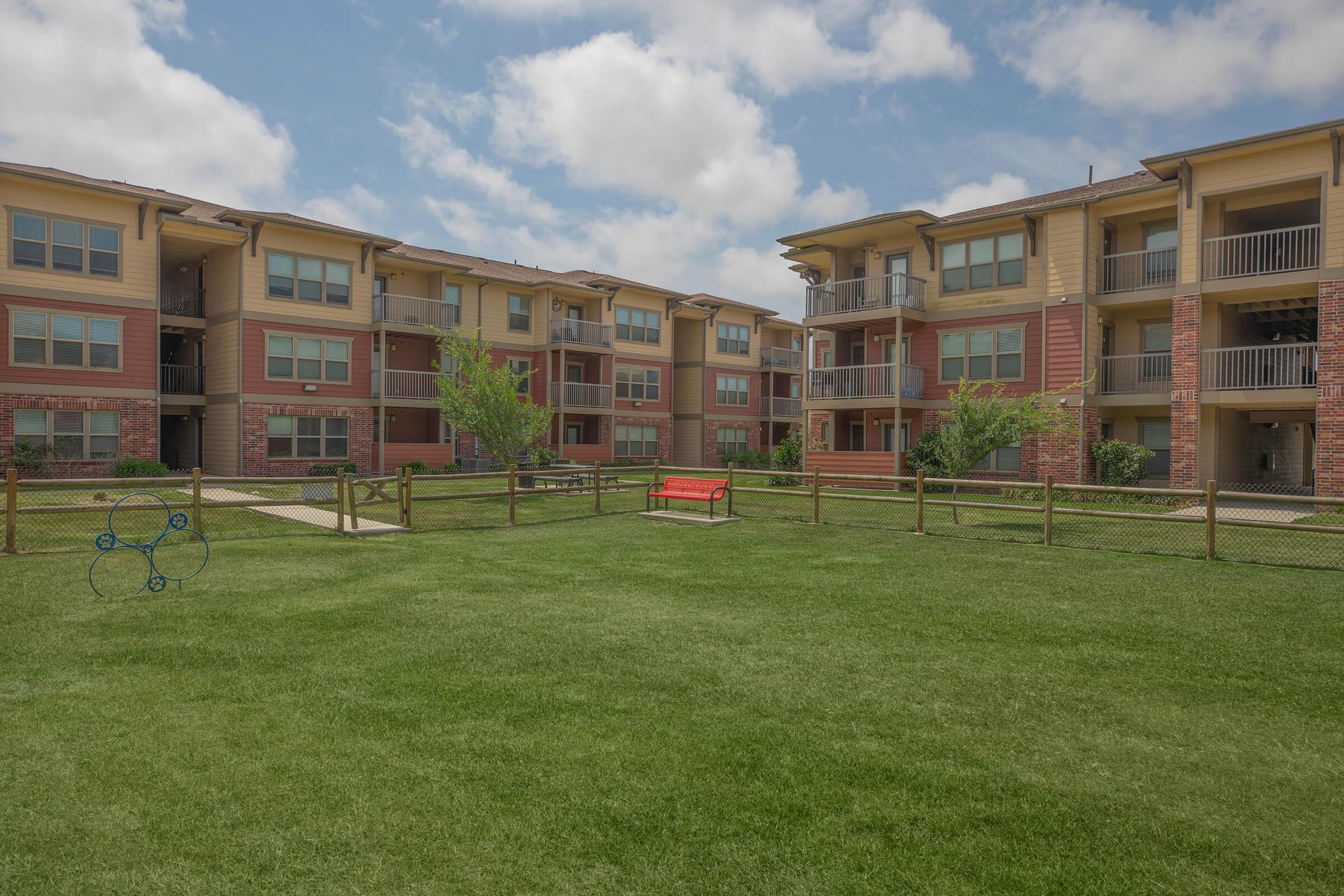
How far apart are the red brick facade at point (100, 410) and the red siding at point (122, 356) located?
52 centimetres

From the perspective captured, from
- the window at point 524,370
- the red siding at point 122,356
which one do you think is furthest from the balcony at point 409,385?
the red siding at point 122,356

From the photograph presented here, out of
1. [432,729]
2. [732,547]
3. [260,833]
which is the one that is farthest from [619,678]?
[732,547]

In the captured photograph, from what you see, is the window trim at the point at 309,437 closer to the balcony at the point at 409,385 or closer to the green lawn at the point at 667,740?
the balcony at the point at 409,385

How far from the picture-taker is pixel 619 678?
238 inches

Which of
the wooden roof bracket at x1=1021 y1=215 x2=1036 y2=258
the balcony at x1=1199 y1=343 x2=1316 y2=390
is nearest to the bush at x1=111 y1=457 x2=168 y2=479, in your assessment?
the wooden roof bracket at x1=1021 y1=215 x2=1036 y2=258

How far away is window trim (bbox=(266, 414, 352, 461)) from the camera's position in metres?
27.6

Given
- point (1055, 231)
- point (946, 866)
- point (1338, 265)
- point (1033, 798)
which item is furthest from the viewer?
point (1055, 231)

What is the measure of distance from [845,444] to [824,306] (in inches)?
201

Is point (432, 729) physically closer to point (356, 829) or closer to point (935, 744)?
point (356, 829)

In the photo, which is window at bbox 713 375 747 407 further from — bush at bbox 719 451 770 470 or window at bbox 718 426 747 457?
bush at bbox 719 451 770 470

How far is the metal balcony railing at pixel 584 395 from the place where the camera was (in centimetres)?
3553

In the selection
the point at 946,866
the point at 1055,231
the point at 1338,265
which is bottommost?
the point at 946,866

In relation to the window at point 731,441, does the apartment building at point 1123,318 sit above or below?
above

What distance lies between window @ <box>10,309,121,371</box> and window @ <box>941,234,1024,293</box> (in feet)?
89.2
